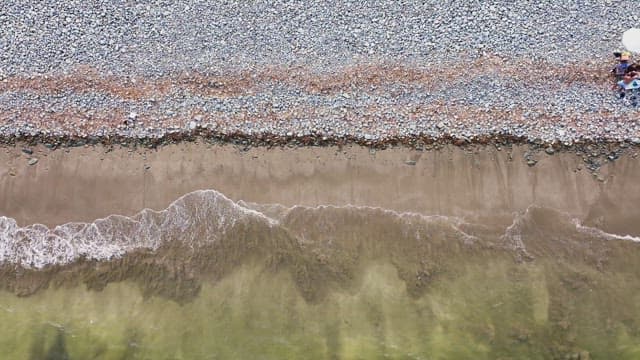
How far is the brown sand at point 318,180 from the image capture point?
7.88 metres

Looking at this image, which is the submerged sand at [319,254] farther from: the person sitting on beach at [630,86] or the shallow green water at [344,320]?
the person sitting on beach at [630,86]

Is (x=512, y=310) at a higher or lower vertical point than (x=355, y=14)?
lower

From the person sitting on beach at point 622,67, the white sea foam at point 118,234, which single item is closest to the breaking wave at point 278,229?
the white sea foam at point 118,234

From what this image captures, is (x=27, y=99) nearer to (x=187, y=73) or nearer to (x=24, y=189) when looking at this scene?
(x=24, y=189)

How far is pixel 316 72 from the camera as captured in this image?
319 inches

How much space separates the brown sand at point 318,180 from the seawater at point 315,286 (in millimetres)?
192

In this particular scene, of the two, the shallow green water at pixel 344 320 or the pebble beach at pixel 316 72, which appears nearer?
the shallow green water at pixel 344 320

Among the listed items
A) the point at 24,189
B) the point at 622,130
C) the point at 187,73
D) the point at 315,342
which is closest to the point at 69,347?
the point at 24,189

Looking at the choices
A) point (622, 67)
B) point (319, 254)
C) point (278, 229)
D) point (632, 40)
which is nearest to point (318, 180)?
point (278, 229)

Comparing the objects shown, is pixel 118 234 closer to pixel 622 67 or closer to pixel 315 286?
pixel 315 286

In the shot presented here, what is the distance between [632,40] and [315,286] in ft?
20.1

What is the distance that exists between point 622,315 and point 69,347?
8.17 metres

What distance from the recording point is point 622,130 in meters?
7.92

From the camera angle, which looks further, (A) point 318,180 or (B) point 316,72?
(B) point 316,72
